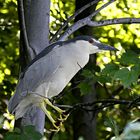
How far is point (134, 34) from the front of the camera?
4254mm

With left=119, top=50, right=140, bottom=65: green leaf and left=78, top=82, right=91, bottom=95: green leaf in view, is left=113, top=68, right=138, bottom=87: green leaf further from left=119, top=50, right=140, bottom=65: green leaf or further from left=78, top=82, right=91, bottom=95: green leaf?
left=78, top=82, right=91, bottom=95: green leaf

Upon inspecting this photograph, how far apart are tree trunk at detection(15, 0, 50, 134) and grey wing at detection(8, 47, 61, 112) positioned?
11 centimetres

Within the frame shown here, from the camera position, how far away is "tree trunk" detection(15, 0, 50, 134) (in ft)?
6.36

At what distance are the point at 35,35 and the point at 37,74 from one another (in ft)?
0.69

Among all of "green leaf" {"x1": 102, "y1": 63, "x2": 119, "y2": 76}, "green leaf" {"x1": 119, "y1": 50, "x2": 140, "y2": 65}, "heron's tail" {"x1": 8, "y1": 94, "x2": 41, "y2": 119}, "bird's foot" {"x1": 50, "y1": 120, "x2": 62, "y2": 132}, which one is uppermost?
"green leaf" {"x1": 119, "y1": 50, "x2": 140, "y2": 65}

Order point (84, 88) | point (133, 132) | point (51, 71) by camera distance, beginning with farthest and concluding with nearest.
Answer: point (84, 88)
point (51, 71)
point (133, 132)

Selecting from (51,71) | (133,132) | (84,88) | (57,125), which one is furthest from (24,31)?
(133,132)

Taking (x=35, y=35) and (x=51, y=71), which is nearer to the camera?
(x=51, y=71)

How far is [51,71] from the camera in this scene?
1.79 m

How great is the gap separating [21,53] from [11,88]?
1.40m

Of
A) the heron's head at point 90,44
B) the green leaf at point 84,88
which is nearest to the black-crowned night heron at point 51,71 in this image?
the heron's head at point 90,44

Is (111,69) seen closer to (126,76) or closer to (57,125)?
(126,76)

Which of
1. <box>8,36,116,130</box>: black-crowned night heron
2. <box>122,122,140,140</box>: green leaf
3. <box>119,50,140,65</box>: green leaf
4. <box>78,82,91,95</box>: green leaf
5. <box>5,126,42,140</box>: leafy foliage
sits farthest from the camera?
<box>78,82,91,95</box>: green leaf

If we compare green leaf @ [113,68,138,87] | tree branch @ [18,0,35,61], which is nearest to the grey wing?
tree branch @ [18,0,35,61]
